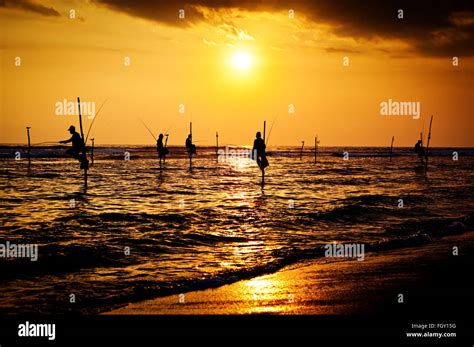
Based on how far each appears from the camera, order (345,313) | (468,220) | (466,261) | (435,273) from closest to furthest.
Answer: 1. (345,313)
2. (435,273)
3. (466,261)
4. (468,220)

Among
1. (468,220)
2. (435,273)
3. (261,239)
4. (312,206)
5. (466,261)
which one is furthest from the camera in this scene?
(312,206)

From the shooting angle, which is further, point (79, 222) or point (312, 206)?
point (312, 206)

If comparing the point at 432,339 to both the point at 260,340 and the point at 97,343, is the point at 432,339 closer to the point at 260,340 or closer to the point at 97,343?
the point at 260,340

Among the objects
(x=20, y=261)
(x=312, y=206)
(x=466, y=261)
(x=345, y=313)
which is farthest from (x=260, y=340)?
(x=312, y=206)

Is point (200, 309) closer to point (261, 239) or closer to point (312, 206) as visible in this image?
point (261, 239)

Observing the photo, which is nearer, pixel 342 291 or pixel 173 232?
pixel 342 291

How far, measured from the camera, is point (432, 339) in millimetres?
4711

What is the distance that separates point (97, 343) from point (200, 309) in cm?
174

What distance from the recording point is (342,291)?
6.80 metres

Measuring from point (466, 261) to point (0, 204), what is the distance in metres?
15.2

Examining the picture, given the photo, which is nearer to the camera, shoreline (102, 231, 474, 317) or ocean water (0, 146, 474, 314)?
shoreline (102, 231, 474, 317)

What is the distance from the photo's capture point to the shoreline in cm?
593

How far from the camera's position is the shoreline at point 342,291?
234 inches

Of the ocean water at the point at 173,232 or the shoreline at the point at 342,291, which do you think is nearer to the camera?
the shoreline at the point at 342,291
